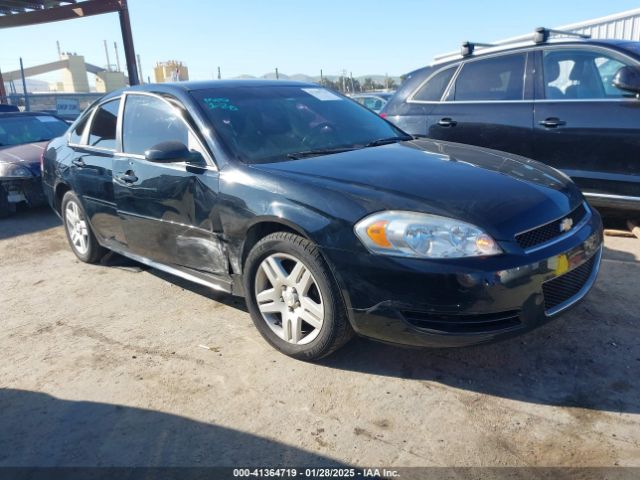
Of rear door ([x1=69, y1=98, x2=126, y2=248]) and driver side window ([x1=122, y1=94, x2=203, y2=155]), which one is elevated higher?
driver side window ([x1=122, y1=94, x2=203, y2=155])

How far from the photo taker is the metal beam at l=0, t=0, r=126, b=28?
528 inches

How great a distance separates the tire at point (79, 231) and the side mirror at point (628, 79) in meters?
4.69

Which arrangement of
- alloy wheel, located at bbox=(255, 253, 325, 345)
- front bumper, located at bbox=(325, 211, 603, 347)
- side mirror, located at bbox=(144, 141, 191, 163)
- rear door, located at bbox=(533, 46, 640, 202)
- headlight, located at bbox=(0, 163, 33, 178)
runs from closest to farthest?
front bumper, located at bbox=(325, 211, 603, 347) → alloy wheel, located at bbox=(255, 253, 325, 345) → side mirror, located at bbox=(144, 141, 191, 163) → rear door, located at bbox=(533, 46, 640, 202) → headlight, located at bbox=(0, 163, 33, 178)

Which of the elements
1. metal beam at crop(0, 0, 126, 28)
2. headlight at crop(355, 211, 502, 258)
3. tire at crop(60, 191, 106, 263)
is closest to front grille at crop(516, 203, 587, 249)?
headlight at crop(355, 211, 502, 258)

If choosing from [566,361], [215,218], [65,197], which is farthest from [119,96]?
[566,361]

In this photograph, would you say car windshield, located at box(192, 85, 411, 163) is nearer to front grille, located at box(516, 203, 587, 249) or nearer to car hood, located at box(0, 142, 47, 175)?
front grille, located at box(516, 203, 587, 249)

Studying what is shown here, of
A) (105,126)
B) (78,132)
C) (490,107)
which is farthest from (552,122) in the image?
(78,132)

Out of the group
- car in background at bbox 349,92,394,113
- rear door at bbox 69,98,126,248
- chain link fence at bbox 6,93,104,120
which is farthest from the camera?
chain link fence at bbox 6,93,104,120

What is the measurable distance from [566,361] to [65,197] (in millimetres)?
4449

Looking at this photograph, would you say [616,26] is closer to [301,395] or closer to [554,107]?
[554,107]

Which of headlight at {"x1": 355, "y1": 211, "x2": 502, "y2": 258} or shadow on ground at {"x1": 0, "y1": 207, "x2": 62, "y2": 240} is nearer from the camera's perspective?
headlight at {"x1": 355, "y1": 211, "x2": 502, "y2": 258}

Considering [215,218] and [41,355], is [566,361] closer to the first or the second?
[215,218]

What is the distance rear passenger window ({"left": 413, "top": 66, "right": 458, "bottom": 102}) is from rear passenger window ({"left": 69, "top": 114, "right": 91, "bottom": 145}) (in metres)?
3.40

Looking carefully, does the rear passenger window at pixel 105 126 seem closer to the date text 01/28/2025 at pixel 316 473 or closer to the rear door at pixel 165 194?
the rear door at pixel 165 194
